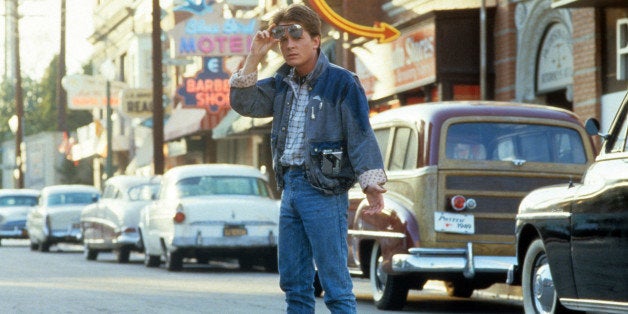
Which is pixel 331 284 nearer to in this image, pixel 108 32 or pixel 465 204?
pixel 465 204

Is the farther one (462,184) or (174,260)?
(174,260)

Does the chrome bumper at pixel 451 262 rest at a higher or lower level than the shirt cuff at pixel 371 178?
lower

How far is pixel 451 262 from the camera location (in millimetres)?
12664

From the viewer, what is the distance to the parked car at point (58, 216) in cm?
3112

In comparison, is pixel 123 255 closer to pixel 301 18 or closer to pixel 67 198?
pixel 67 198

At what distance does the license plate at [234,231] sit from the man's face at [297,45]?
13.1m

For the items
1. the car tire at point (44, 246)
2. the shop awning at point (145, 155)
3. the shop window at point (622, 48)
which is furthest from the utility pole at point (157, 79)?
the shop awning at point (145, 155)

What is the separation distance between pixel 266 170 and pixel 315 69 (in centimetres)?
3261

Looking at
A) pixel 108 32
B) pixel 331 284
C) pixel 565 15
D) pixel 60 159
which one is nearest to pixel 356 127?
pixel 331 284

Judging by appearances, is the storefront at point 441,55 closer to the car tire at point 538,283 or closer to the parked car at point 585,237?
the car tire at point 538,283

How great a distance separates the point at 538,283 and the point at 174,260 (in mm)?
10823

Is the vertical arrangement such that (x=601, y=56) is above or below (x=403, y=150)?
above

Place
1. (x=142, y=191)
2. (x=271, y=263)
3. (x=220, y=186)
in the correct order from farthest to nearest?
(x=142, y=191) < (x=220, y=186) < (x=271, y=263)

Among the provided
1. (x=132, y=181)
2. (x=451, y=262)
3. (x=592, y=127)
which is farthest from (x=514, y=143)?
(x=132, y=181)
